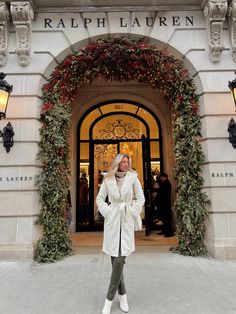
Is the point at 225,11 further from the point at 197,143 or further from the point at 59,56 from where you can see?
the point at 59,56

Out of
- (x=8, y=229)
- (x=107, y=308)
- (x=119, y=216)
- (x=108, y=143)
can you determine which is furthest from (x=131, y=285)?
(x=108, y=143)

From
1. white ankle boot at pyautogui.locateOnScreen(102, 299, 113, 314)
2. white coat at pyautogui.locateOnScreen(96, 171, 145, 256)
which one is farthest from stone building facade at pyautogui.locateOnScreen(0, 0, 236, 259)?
white coat at pyautogui.locateOnScreen(96, 171, 145, 256)

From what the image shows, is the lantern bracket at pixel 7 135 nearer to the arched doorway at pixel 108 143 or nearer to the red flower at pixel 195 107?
the arched doorway at pixel 108 143

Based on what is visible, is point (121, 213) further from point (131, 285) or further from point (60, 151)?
point (60, 151)

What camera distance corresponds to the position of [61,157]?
21.7ft

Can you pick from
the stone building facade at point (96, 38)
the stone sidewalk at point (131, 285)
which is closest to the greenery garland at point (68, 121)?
the stone building facade at point (96, 38)

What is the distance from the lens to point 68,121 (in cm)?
678

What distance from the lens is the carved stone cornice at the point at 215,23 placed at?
6297 mm

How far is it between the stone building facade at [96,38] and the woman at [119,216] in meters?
3.26

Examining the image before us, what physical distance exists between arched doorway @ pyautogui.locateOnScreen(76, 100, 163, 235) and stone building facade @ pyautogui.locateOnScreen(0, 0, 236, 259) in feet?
11.7

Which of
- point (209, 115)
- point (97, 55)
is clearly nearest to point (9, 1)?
point (97, 55)

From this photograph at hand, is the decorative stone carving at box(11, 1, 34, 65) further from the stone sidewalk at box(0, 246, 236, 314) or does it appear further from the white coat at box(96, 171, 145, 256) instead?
the stone sidewalk at box(0, 246, 236, 314)

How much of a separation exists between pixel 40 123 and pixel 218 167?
15.6 ft

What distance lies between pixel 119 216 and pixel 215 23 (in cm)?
587
